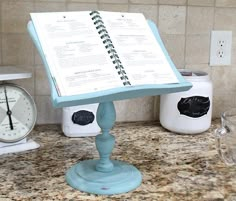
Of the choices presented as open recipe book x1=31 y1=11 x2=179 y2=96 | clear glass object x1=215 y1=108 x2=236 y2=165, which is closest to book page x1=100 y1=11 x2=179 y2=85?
open recipe book x1=31 y1=11 x2=179 y2=96

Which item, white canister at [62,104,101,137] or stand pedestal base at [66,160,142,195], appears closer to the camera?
stand pedestal base at [66,160,142,195]

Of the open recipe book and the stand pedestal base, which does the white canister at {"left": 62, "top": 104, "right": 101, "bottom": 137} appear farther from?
the open recipe book

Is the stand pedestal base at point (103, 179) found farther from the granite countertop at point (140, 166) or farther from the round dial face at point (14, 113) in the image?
the round dial face at point (14, 113)

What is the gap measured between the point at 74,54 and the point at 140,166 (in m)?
0.33

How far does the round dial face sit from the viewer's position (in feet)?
3.27

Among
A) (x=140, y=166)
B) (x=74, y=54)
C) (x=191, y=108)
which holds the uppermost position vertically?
(x=74, y=54)

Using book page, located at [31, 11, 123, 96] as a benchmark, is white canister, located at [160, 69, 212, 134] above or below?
below

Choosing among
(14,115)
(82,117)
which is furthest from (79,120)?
(14,115)

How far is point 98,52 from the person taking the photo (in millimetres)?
765

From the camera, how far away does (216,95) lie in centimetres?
133

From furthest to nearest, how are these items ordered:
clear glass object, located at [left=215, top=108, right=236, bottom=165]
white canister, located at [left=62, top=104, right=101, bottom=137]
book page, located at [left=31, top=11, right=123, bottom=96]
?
white canister, located at [left=62, top=104, right=101, bottom=137] < clear glass object, located at [left=215, top=108, right=236, bottom=165] < book page, located at [left=31, top=11, right=123, bottom=96]

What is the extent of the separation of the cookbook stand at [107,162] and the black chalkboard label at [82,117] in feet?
0.69

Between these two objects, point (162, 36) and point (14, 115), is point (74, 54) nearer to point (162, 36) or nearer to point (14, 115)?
point (14, 115)

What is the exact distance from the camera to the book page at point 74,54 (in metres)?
0.72
